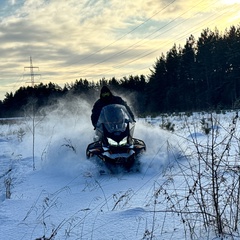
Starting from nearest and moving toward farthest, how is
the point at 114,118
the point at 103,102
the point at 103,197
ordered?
the point at 103,197
the point at 114,118
the point at 103,102

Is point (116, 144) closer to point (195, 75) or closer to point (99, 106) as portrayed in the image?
point (99, 106)

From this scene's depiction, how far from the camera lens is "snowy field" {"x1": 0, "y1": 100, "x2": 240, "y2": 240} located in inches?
A: 126

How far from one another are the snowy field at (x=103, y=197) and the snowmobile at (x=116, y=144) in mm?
259

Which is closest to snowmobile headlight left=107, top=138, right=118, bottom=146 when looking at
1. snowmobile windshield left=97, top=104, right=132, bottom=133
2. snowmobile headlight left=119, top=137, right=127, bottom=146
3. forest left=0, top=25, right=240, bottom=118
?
snowmobile headlight left=119, top=137, right=127, bottom=146

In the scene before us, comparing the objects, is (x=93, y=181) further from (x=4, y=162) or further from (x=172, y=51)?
(x=172, y=51)

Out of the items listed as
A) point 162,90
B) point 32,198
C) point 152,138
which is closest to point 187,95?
point 162,90

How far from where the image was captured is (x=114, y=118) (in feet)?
23.9

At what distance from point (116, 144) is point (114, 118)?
2.54ft

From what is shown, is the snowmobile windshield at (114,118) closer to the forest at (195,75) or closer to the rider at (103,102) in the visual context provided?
the rider at (103,102)

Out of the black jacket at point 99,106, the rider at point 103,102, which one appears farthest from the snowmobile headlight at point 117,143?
the rider at point 103,102

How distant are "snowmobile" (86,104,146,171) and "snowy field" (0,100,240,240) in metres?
0.26

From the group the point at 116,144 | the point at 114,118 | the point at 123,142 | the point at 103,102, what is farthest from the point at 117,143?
the point at 103,102

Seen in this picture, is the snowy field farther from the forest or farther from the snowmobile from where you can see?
the forest

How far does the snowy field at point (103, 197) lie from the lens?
126 inches
